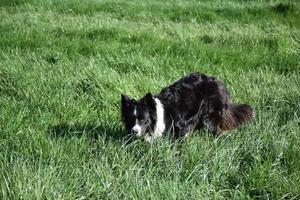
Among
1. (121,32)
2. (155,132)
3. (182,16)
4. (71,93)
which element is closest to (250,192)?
(155,132)

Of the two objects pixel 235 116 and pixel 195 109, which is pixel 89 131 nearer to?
pixel 195 109

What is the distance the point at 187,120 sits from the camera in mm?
5242

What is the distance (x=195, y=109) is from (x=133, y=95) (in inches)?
37.4

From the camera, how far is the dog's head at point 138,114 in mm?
4586

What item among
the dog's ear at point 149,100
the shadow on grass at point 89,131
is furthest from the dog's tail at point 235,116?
the shadow on grass at point 89,131

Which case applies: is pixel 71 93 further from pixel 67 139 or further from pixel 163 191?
pixel 163 191

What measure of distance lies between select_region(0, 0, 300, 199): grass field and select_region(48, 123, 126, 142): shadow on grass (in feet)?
0.07

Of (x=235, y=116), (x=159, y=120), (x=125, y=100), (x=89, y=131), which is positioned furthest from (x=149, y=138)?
(x=235, y=116)

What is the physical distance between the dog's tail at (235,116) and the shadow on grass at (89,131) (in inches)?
43.5

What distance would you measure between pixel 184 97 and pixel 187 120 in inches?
9.4

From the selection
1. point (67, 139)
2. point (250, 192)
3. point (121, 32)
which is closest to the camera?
point (250, 192)

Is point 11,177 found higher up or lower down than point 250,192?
higher up

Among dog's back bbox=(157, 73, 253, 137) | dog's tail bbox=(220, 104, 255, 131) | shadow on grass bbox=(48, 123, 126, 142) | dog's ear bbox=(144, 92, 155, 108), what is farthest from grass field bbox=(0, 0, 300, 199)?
dog's ear bbox=(144, 92, 155, 108)

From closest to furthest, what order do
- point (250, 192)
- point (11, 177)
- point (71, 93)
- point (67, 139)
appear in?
1. point (11, 177)
2. point (250, 192)
3. point (67, 139)
4. point (71, 93)
